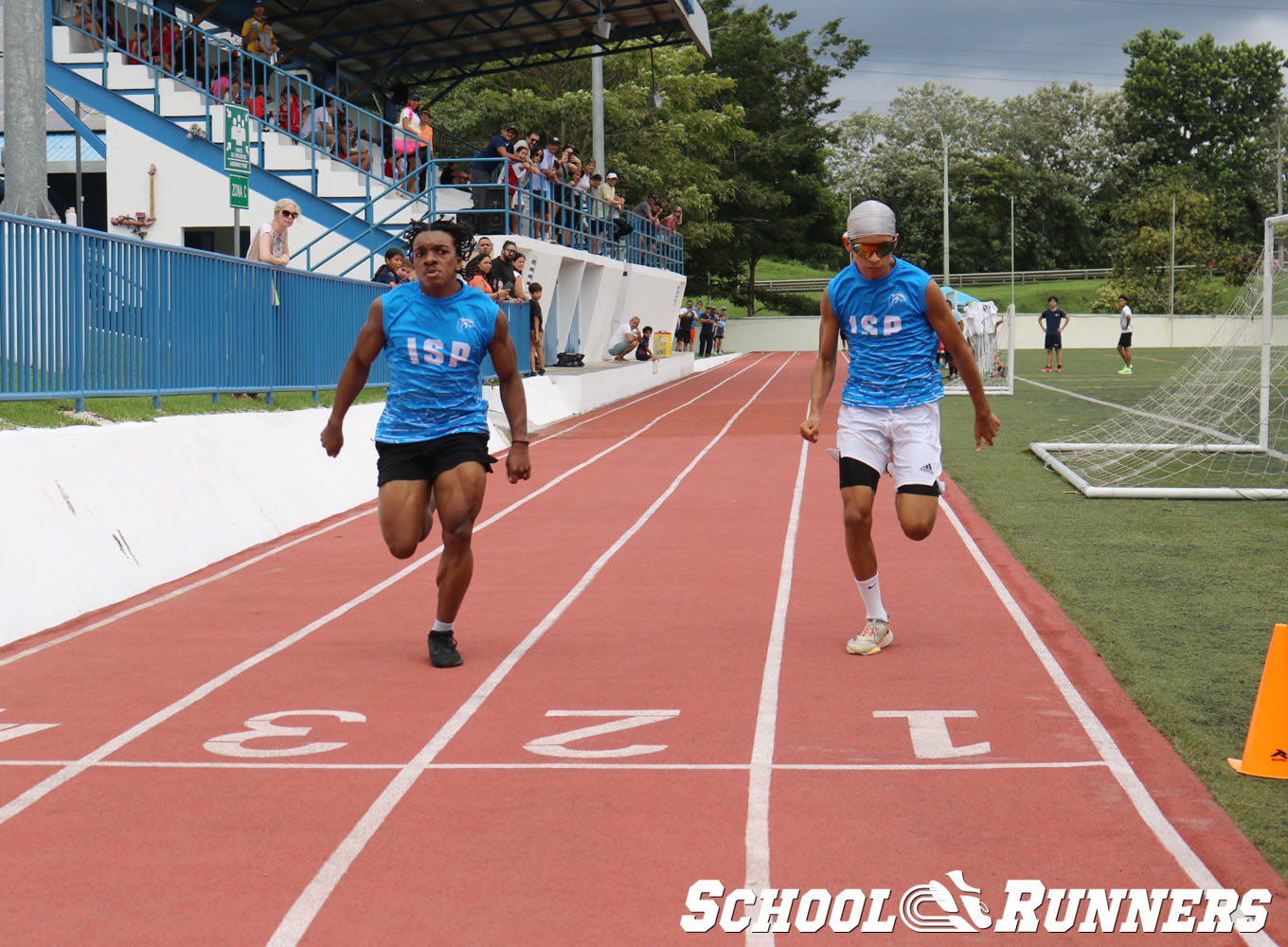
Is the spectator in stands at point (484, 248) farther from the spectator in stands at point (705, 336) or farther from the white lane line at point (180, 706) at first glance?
the spectator in stands at point (705, 336)

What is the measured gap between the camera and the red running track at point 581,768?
13.9ft

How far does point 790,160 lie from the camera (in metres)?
75.4

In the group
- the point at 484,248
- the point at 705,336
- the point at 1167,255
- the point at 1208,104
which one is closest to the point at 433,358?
the point at 484,248

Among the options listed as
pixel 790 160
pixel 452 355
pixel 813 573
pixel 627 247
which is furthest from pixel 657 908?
pixel 790 160

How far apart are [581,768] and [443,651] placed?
1.96 metres

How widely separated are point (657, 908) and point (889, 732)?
2.14m

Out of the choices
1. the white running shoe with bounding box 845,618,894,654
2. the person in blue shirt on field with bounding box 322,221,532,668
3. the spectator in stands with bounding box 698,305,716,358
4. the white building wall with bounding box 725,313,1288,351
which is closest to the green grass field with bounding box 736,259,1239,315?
the white building wall with bounding box 725,313,1288,351

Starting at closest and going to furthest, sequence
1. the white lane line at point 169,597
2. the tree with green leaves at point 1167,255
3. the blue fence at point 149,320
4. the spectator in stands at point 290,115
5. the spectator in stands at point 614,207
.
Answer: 1. the white lane line at point 169,597
2. the blue fence at point 149,320
3. the spectator in stands at point 290,115
4. the spectator in stands at point 614,207
5. the tree with green leaves at point 1167,255

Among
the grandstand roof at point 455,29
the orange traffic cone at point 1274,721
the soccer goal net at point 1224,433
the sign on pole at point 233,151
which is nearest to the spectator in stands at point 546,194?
the grandstand roof at point 455,29

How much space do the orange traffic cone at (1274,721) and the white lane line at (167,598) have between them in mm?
5859

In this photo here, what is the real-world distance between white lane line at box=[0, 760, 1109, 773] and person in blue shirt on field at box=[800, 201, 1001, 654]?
1958mm

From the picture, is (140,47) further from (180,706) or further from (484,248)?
(180,706)

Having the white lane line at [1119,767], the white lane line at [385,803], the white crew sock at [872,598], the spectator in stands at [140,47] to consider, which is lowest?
the white lane line at [385,803]

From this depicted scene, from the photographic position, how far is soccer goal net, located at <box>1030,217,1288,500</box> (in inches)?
573
